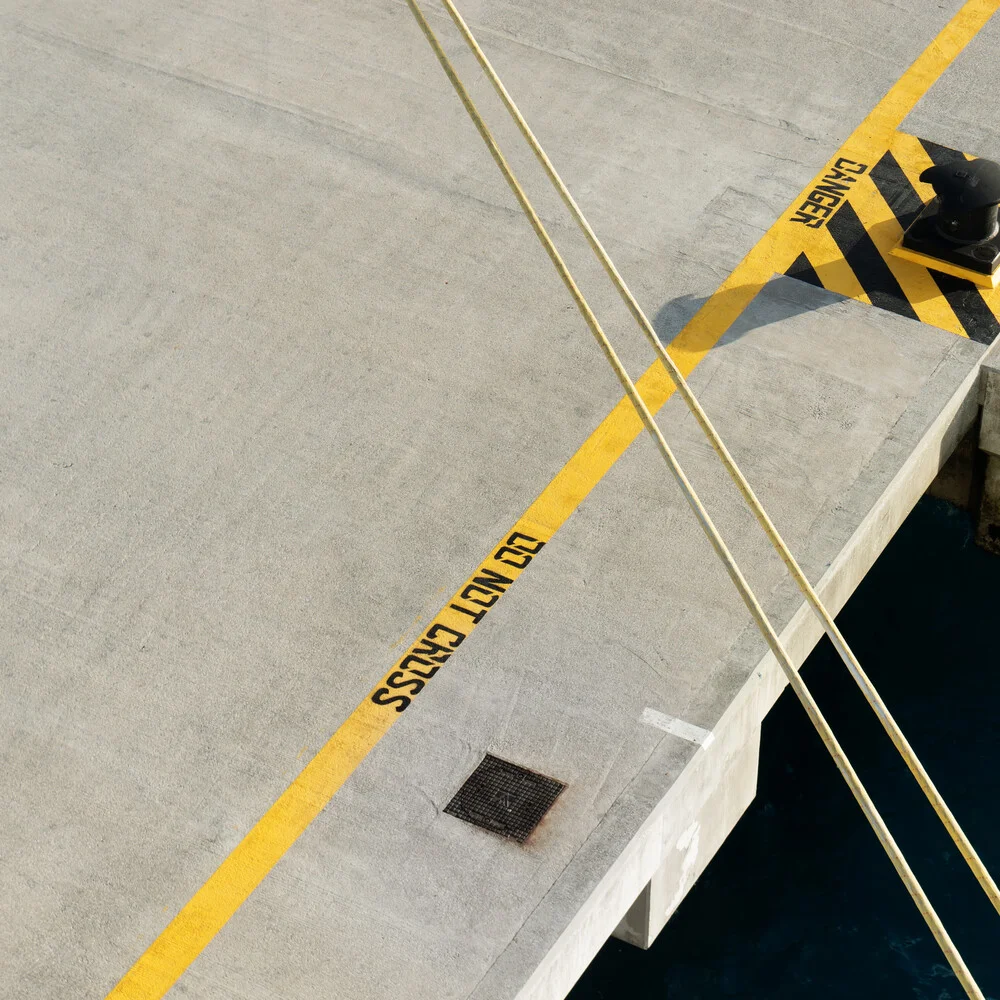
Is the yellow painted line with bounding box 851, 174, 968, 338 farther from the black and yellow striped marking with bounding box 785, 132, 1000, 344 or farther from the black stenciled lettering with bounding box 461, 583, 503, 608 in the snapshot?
the black stenciled lettering with bounding box 461, 583, 503, 608

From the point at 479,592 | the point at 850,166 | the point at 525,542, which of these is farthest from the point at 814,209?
the point at 479,592

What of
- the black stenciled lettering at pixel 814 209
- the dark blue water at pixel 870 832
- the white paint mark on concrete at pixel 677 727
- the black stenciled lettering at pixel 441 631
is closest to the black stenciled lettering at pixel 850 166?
the black stenciled lettering at pixel 814 209

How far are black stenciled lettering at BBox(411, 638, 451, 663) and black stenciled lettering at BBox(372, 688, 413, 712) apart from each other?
40 cm

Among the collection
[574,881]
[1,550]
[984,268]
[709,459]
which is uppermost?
[984,268]

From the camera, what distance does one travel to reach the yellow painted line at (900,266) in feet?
48.0

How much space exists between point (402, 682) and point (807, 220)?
6812 mm

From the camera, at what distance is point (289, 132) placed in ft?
55.0

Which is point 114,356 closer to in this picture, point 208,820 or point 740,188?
point 208,820

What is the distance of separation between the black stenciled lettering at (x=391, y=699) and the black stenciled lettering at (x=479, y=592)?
1.03 m

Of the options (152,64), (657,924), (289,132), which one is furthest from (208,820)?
(152,64)

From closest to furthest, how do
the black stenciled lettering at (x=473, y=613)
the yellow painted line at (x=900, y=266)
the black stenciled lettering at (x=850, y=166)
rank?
1. the black stenciled lettering at (x=473, y=613)
2. the yellow painted line at (x=900, y=266)
3. the black stenciled lettering at (x=850, y=166)

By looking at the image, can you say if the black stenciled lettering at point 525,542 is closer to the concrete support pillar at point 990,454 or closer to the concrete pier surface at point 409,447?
the concrete pier surface at point 409,447

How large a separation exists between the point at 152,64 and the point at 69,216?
2730 mm

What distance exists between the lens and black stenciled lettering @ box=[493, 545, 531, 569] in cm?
1250
